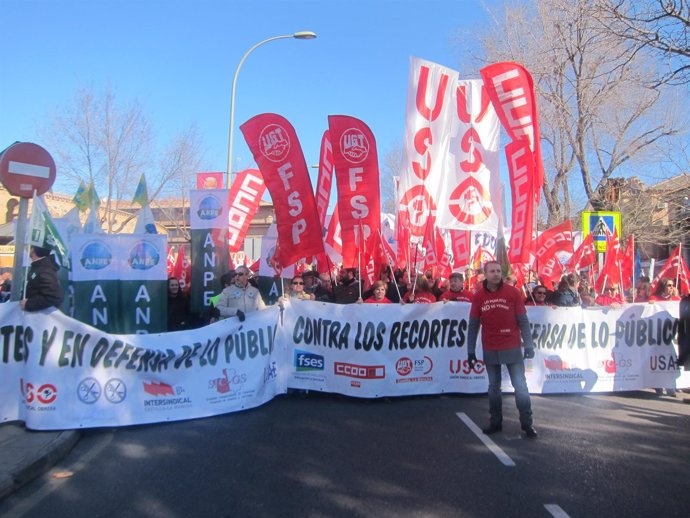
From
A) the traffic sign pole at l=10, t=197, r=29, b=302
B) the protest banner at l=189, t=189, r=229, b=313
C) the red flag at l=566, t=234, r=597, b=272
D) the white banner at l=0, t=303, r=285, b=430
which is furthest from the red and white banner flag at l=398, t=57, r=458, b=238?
the traffic sign pole at l=10, t=197, r=29, b=302

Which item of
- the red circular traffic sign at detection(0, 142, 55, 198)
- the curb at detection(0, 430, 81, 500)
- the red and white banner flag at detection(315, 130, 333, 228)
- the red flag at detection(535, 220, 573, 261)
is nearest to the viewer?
the curb at detection(0, 430, 81, 500)

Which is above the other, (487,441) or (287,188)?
(287,188)

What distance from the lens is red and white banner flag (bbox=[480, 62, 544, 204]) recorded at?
30.1 feet

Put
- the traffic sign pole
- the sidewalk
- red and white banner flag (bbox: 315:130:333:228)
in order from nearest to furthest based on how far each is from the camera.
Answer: the sidewalk, the traffic sign pole, red and white banner flag (bbox: 315:130:333:228)

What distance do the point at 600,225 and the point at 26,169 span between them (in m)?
10.9

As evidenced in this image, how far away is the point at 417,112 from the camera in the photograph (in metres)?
9.49

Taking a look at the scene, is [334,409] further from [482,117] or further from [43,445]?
[482,117]

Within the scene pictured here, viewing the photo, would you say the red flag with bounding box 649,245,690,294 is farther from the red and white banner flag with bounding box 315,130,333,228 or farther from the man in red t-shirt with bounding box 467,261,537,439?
the red and white banner flag with bounding box 315,130,333,228

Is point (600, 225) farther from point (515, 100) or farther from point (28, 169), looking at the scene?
point (28, 169)

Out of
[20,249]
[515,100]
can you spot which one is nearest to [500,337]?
[515,100]

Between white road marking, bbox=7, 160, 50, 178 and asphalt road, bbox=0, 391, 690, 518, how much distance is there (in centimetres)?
301

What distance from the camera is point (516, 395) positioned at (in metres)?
6.43

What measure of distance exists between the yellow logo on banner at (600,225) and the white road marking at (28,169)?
1055cm

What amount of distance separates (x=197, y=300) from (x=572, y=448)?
6461mm
